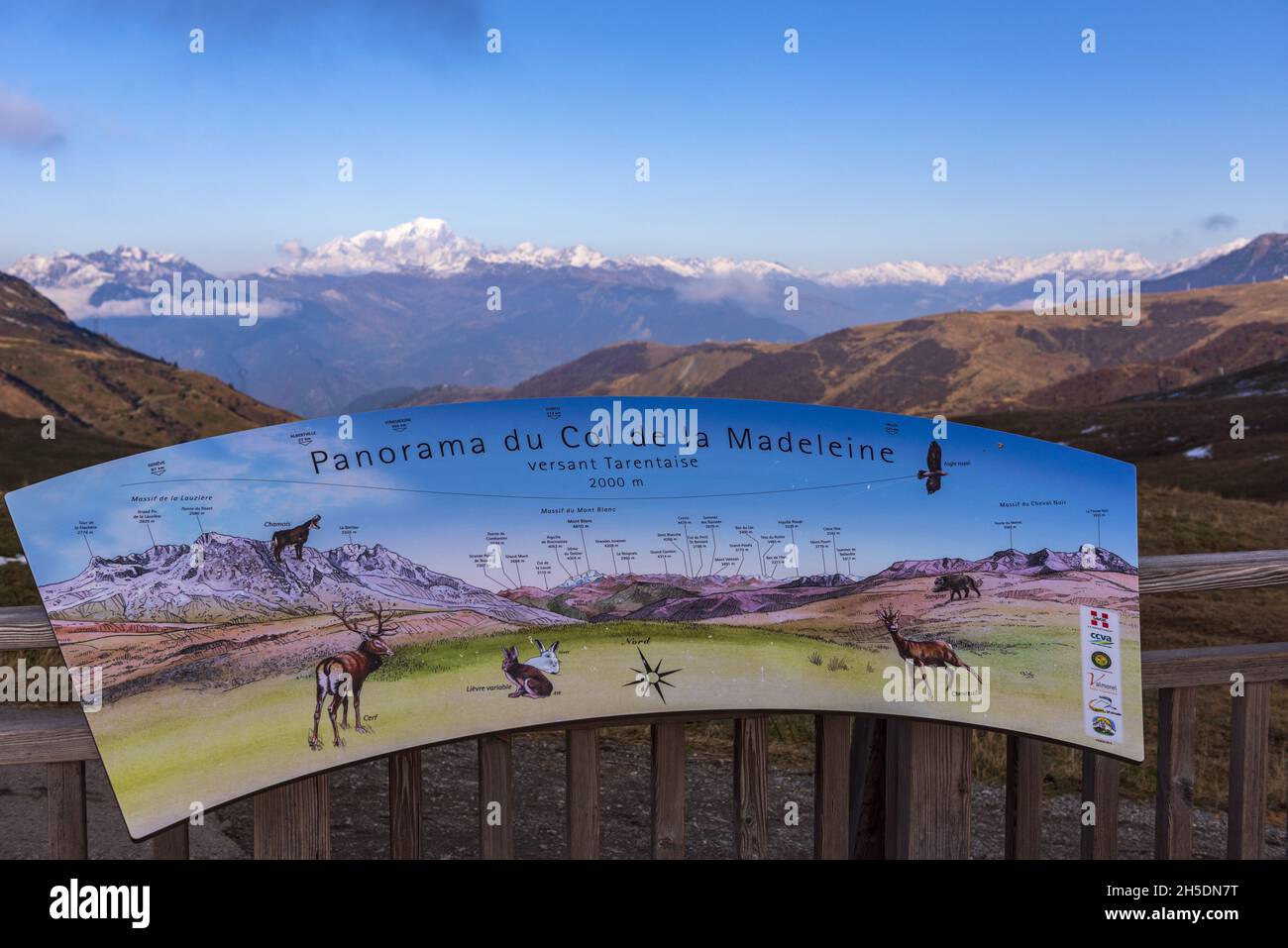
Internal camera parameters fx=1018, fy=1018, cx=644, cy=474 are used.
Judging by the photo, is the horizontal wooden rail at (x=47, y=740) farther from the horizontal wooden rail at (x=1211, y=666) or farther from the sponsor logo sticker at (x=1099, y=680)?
the horizontal wooden rail at (x=1211, y=666)

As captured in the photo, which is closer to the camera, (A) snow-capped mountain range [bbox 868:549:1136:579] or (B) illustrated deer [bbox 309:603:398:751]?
(B) illustrated deer [bbox 309:603:398:751]

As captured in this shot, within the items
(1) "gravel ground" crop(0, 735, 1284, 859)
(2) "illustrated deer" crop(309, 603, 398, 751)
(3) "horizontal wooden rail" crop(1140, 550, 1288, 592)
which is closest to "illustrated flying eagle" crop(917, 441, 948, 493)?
(3) "horizontal wooden rail" crop(1140, 550, 1288, 592)

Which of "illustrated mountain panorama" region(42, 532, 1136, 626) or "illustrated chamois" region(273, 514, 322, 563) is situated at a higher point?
"illustrated chamois" region(273, 514, 322, 563)

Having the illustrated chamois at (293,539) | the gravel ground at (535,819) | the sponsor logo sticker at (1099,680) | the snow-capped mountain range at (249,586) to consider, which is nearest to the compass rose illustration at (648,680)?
the snow-capped mountain range at (249,586)

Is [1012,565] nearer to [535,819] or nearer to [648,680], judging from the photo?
[648,680]

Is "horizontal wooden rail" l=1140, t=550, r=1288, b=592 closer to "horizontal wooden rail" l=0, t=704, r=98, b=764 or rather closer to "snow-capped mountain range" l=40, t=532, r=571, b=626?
"snow-capped mountain range" l=40, t=532, r=571, b=626

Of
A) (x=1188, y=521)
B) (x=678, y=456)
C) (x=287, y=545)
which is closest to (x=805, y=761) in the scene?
(x=678, y=456)

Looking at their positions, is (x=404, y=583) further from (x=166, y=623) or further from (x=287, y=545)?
(x=166, y=623)

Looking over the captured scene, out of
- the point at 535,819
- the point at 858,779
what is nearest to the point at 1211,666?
the point at 858,779
